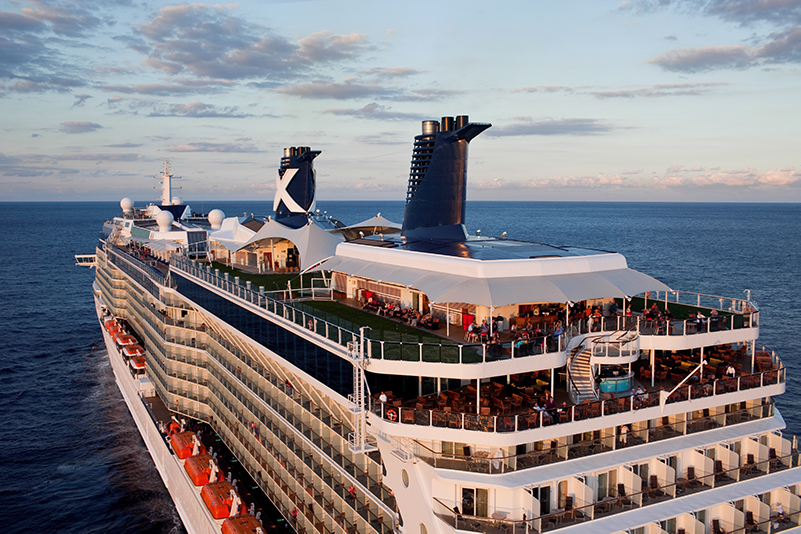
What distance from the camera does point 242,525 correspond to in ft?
102

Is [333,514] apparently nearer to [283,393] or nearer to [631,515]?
[283,393]

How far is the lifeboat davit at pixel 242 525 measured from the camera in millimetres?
30616

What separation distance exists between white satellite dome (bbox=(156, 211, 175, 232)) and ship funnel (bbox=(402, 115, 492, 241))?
128 ft

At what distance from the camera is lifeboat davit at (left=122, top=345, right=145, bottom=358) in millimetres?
56000

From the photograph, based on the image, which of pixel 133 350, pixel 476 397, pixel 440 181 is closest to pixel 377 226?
pixel 440 181

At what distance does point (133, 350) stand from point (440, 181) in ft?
120

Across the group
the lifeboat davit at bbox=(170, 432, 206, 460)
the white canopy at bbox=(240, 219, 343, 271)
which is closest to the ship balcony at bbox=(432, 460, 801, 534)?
the lifeboat davit at bbox=(170, 432, 206, 460)

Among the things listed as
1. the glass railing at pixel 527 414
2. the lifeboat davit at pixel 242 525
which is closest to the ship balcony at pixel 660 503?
the glass railing at pixel 527 414

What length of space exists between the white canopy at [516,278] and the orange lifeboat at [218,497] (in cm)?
1419

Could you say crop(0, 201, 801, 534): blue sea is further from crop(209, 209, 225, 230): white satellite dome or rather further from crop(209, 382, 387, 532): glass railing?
crop(209, 209, 225, 230): white satellite dome

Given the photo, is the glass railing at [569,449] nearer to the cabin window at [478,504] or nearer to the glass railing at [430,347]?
the cabin window at [478,504]

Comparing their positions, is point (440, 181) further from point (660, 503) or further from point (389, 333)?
point (660, 503)

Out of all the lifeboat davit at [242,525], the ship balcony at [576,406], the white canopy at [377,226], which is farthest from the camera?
the white canopy at [377,226]

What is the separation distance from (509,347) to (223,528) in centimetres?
1902
